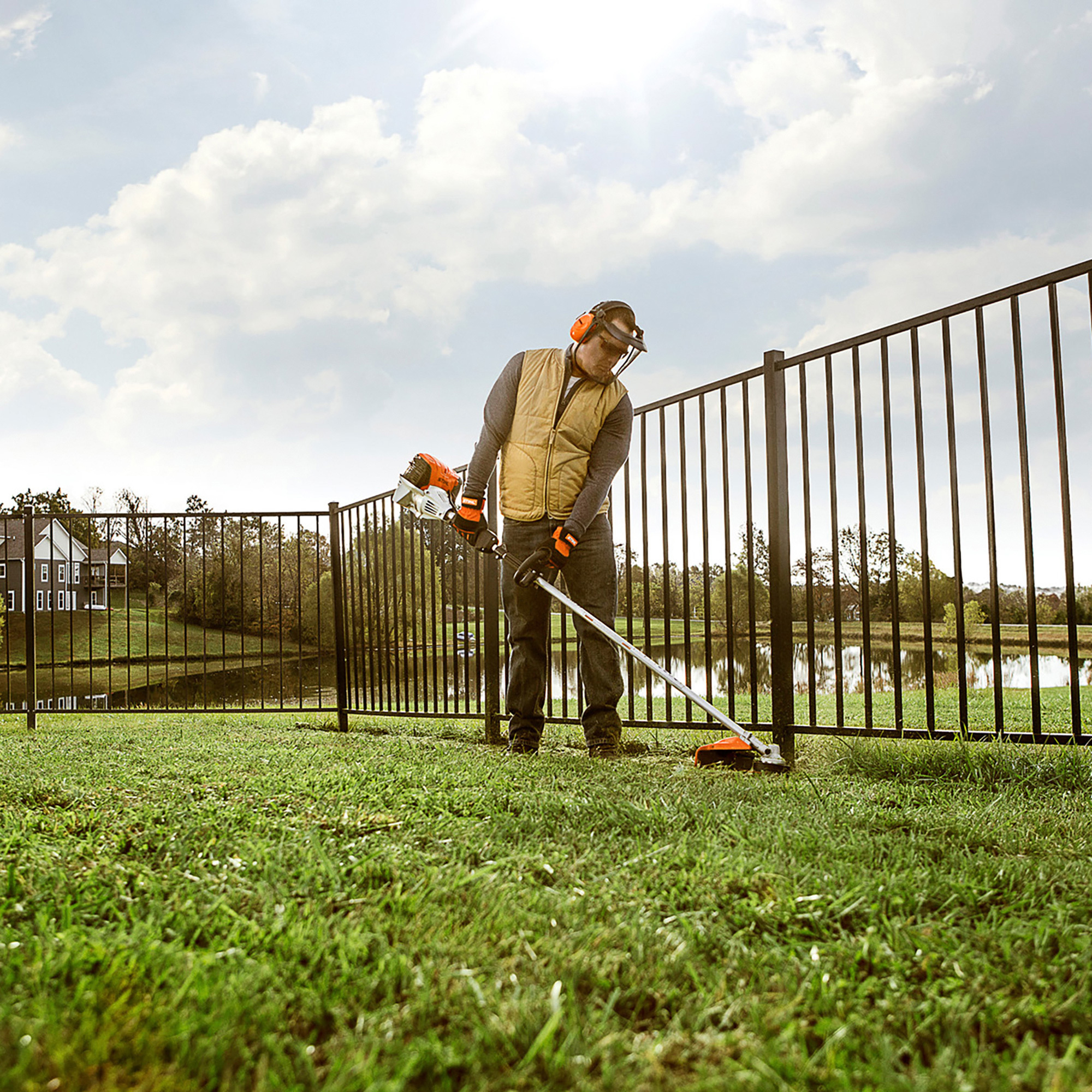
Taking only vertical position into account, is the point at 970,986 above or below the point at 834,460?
below

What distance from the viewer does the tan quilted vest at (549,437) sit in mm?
3543

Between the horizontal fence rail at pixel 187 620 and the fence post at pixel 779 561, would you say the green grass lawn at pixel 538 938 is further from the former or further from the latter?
the horizontal fence rail at pixel 187 620

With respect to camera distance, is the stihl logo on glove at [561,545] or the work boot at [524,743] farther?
the work boot at [524,743]

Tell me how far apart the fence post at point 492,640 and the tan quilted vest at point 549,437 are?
0.71m

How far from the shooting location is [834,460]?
10.7 feet

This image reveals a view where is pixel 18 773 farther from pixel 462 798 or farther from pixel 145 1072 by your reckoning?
pixel 145 1072

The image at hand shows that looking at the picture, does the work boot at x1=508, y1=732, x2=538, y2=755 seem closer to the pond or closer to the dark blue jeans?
the dark blue jeans

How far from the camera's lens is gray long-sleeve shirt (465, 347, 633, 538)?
3602 mm

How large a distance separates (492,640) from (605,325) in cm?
207

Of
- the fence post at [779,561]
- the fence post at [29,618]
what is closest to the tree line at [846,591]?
the fence post at [779,561]

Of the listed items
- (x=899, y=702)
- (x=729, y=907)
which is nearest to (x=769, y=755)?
(x=899, y=702)

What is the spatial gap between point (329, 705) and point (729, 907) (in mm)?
5361

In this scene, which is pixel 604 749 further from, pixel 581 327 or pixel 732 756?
pixel 581 327

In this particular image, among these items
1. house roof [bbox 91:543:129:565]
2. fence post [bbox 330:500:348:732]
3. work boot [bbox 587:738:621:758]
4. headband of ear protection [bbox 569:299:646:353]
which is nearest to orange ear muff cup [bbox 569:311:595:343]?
headband of ear protection [bbox 569:299:646:353]
